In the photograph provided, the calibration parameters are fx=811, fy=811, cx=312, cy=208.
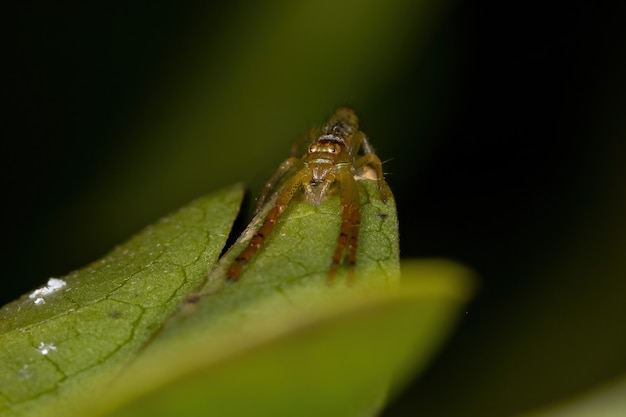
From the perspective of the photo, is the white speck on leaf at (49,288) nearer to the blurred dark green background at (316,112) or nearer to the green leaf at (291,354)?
the blurred dark green background at (316,112)

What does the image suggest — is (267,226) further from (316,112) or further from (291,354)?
(316,112)

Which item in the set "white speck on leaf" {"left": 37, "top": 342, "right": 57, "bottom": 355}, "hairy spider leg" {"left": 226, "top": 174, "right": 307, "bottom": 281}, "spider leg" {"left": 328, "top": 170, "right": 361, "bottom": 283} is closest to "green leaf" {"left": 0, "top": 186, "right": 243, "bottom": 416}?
"white speck on leaf" {"left": 37, "top": 342, "right": 57, "bottom": 355}

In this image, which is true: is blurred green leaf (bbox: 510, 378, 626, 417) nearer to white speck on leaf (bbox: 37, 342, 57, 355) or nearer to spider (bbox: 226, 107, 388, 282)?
spider (bbox: 226, 107, 388, 282)

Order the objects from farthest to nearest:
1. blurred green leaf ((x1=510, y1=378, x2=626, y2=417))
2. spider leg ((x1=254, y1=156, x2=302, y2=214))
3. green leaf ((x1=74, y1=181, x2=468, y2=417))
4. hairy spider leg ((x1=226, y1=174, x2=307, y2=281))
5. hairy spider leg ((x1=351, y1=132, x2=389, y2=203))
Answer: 1. spider leg ((x1=254, y1=156, x2=302, y2=214))
2. hairy spider leg ((x1=351, y1=132, x2=389, y2=203))
3. hairy spider leg ((x1=226, y1=174, x2=307, y2=281))
4. blurred green leaf ((x1=510, y1=378, x2=626, y2=417))
5. green leaf ((x1=74, y1=181, x2=468, y2=417))

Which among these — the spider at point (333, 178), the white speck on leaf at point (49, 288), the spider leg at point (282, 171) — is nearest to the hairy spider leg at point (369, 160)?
the spider at point (333, 178)

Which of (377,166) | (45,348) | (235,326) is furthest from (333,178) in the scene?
(235,326)

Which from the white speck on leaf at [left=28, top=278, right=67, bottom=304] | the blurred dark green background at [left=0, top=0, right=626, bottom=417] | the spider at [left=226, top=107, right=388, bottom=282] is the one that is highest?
the blurred dark green background at [left=0, top=0, right=626, bottom=417]
